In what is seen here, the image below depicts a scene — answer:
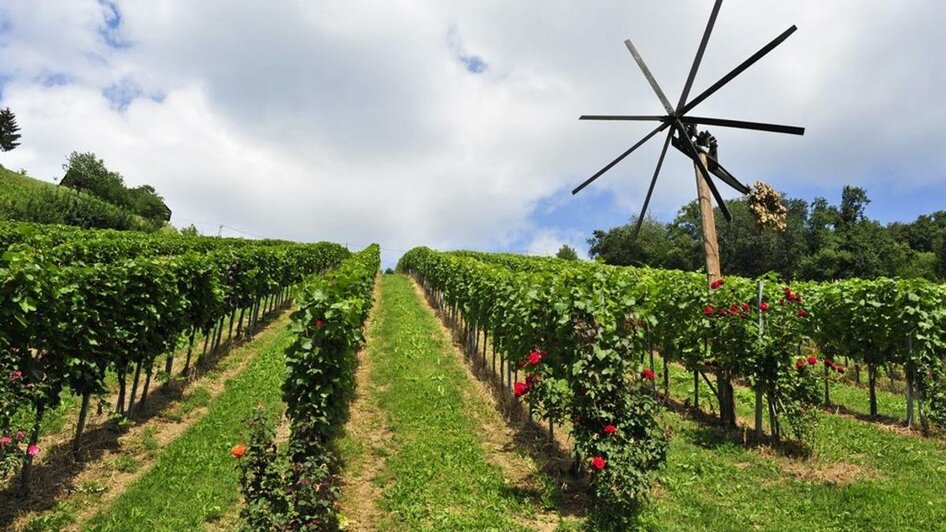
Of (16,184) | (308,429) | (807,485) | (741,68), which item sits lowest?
(807,485)

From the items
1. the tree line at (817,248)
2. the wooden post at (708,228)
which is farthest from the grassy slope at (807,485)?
the tree line at (817,248)

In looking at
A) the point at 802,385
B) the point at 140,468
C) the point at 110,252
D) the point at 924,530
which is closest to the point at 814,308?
the point at 802,385

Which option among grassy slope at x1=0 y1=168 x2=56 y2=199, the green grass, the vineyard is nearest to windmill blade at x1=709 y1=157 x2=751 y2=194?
the vineyard

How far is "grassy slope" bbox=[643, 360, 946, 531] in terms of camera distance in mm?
5629

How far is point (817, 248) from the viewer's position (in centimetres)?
6906

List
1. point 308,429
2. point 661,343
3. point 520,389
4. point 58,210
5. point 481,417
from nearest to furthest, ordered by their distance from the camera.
Result: point 308,429 → point 520,389 → point 481,417 → point 661,343 → point 58,210

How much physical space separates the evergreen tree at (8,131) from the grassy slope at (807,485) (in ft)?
405

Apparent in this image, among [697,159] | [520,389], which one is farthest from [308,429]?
[697,159]

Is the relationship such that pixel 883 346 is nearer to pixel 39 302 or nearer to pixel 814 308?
pixel 814 308

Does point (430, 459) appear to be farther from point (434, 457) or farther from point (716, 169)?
point (716, 169)

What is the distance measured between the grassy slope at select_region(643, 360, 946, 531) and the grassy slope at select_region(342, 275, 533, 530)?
1.88 meters

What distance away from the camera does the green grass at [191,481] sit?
561cm

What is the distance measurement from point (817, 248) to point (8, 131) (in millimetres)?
135268

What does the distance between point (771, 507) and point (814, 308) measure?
790cm
